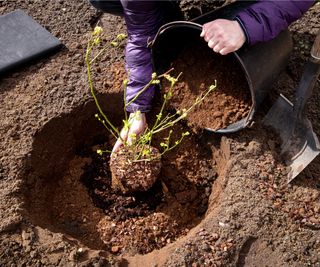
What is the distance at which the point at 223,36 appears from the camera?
5.68 feet

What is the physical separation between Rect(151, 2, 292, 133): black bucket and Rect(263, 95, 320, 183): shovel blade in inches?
4.1

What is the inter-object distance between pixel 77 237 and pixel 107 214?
0.17 metres

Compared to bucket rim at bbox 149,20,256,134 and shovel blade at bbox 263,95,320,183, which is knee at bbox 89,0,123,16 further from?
shovel blade at bbox 263,95,320,183

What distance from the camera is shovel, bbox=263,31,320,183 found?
73.7 inches

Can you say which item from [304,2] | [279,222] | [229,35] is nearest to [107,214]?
[279,222]

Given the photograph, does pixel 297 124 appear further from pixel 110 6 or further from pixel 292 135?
pixel 110 6

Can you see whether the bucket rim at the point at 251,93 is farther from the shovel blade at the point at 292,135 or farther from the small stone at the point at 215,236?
the small stone at the point at 215,236

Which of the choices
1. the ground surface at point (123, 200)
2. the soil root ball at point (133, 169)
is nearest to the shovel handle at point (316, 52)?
the ground surface at point (123, 200)

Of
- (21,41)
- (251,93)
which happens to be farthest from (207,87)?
(21,41)

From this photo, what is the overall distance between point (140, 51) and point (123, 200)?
2.24 ft

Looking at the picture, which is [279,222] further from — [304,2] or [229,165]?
[304,2]

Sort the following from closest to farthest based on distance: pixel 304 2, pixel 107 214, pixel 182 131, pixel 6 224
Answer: pixel 6 224
pixel 304 2
pixel 107 214
pixel 182 131

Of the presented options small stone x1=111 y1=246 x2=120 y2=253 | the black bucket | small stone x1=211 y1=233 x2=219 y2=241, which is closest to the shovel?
the black bucket

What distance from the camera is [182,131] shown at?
84.0 inches
